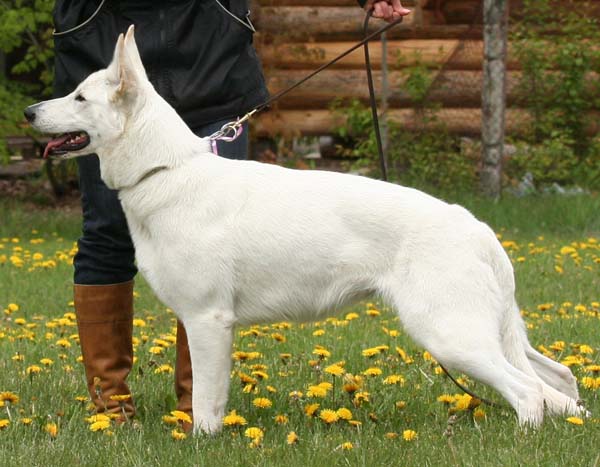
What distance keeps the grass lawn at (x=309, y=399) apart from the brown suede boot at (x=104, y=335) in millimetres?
156

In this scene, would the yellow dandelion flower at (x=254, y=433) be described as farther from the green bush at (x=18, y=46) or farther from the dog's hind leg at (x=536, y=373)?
the green bush at (x=18, y=46)

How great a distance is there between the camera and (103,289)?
16.2 feet

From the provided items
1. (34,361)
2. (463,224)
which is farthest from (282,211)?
(34,361)

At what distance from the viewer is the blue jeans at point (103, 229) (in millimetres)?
4828

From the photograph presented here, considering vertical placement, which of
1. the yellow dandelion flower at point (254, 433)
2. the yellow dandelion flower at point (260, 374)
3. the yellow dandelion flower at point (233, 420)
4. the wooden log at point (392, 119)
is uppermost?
the yellow dandelion flower at point (254, 433)

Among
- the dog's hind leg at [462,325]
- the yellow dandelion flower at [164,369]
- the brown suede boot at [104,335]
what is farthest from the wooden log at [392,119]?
the dog's hind leg at [462,325]

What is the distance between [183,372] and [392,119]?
9.99 m

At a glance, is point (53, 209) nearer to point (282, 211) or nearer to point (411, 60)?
point (411, 60)

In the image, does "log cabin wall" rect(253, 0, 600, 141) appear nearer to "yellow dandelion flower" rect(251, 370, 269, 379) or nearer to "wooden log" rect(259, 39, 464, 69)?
"wooden log" rect(259, 39, 464, 69)

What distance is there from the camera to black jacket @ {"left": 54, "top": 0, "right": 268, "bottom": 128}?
4.76 metres

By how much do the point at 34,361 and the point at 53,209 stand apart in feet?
30.1

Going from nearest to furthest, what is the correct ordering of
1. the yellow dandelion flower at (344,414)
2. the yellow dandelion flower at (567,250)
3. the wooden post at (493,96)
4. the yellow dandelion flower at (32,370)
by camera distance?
the yellow dandelion flower at (344,414), the yellow dandelion flower at (32,370), the yellow dandelion flower at (567,250), the wooden post at (493,96)

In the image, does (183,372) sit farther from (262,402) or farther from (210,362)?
(210,362)

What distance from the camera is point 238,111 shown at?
4.93 metres
